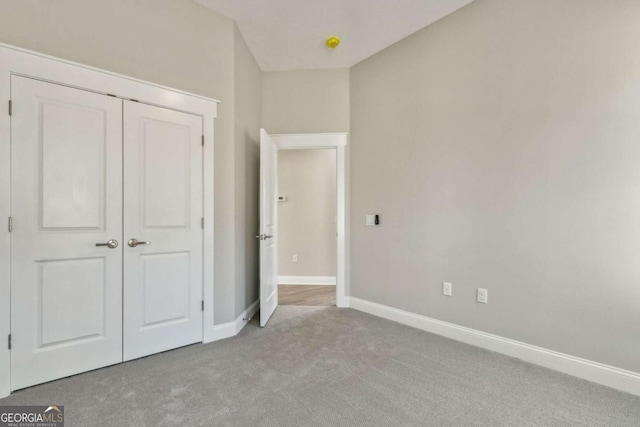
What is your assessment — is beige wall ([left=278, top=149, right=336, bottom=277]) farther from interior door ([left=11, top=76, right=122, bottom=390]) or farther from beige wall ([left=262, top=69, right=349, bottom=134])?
interior door ([left=11, top=76, right=122, bottom=390])

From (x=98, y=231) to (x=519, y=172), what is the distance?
10.5 feet

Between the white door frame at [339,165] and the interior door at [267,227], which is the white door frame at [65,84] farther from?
the white door frame at [339,165]

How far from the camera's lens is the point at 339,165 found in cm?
362

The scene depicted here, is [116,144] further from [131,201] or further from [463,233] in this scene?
[463,233]

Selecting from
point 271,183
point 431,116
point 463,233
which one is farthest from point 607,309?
point 271,183

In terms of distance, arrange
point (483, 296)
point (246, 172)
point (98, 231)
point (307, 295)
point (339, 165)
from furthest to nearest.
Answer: point (307, 295), point (339, 165), point (246, 172), point (483, 296), point (98, 231)

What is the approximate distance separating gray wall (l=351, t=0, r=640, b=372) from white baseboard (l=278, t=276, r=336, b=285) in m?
1.65

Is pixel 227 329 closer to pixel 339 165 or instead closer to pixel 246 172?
pixel 246 172

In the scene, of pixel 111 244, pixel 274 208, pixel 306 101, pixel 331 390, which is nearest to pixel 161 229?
pixel 111 244

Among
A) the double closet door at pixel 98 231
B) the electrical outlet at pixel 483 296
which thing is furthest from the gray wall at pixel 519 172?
the double closet door at pixel 98 231

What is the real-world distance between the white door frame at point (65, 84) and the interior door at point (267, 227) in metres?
0.55

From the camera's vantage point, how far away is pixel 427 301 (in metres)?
2.88

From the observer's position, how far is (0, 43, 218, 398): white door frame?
1735 mm

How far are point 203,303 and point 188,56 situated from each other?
2148 millimetres
